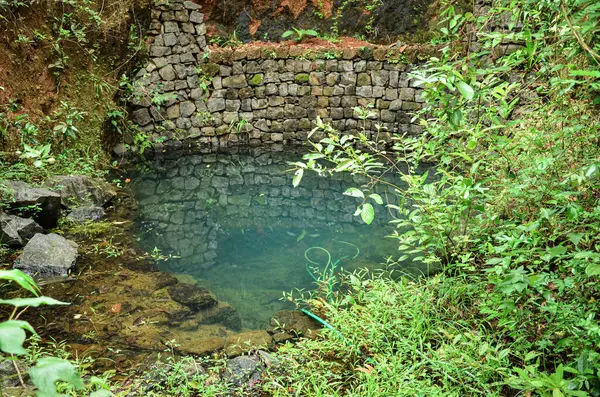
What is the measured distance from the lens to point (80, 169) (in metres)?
5.45

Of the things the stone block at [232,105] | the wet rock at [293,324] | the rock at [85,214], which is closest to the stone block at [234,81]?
the stone block at [232,105]

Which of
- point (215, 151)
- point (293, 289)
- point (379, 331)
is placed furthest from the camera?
point (215, 151)

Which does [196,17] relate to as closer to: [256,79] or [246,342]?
[256,79]

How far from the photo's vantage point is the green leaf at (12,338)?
709mm

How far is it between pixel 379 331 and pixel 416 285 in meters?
0.61

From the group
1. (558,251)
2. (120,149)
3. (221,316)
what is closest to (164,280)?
(221,316)

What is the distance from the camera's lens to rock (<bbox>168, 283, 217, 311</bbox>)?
3.45m

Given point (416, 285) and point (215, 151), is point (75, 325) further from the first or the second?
point (215, 151)

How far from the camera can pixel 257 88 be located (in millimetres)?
7875

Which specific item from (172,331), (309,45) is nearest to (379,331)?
(172,331)

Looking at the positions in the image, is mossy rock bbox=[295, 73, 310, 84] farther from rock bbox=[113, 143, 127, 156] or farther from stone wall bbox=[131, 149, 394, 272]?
rock bbox=[113, 143, 127, 156]

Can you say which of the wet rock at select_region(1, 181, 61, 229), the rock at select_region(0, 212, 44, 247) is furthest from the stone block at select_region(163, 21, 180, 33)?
the rock at select_region(0, 212, 44, 247)

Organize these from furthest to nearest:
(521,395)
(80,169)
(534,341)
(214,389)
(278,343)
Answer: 1. (80,169)
2. (278,343)
3. (214,389)
4. (534,341)
5. (521,395)

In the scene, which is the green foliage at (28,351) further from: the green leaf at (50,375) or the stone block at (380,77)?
the stone block at (380,77)
